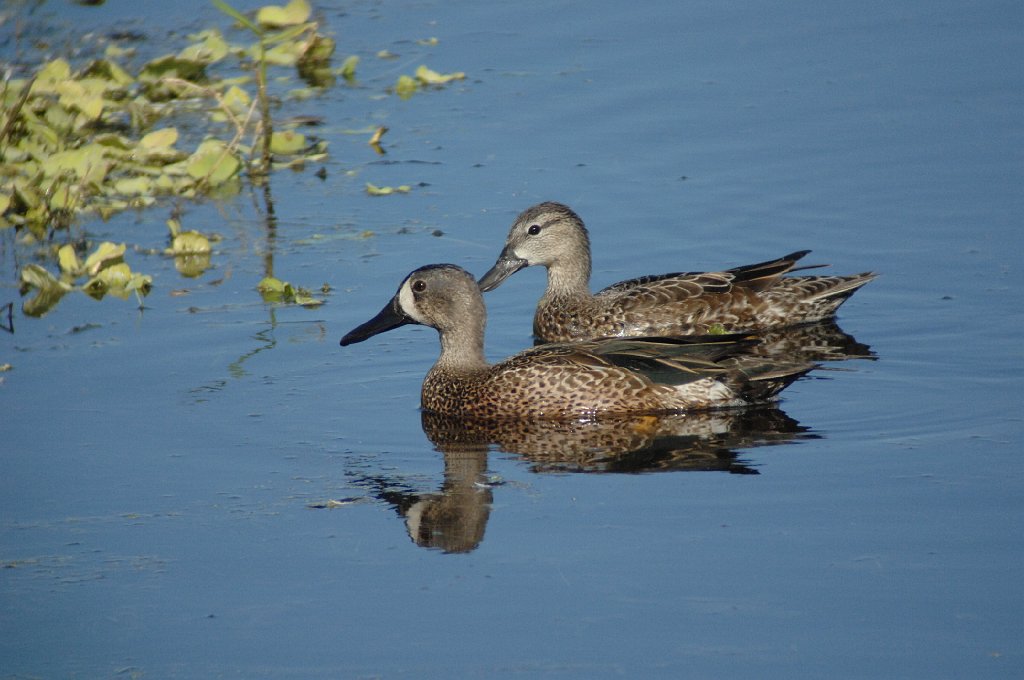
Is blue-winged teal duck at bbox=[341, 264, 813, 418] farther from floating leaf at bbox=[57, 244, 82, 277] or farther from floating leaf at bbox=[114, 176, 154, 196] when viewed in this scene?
floating leaf at bbox=[114, 176, 154, 196]

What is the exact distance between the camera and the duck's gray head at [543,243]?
1112cm

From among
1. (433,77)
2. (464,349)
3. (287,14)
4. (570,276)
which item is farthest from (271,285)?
(287,14)

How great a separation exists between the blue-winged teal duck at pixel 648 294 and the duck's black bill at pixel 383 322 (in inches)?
58.2

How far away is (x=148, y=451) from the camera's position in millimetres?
8336

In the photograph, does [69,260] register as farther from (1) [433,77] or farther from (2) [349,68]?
(2) [349,68]

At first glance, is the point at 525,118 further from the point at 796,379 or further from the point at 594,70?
the point at 796,379

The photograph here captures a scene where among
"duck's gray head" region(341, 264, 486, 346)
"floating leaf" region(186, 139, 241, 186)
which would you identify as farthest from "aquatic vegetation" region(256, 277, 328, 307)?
"floating leaf" region(186, 139, 241, 186)

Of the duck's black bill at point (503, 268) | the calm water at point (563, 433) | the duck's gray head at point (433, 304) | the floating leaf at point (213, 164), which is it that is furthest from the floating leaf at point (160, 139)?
the duck's gray head at point (433, 304)

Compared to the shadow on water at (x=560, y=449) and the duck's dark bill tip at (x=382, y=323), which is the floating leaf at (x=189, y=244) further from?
the shadow on water at (x=560, y=449)

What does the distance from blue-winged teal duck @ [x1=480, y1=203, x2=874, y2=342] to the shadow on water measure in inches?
43.0

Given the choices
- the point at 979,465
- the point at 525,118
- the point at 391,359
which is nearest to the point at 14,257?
the point at 391,359

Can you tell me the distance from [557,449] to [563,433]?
15.4 inches

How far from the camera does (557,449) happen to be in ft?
27.8

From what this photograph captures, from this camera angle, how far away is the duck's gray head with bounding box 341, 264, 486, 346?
944 centimetres
